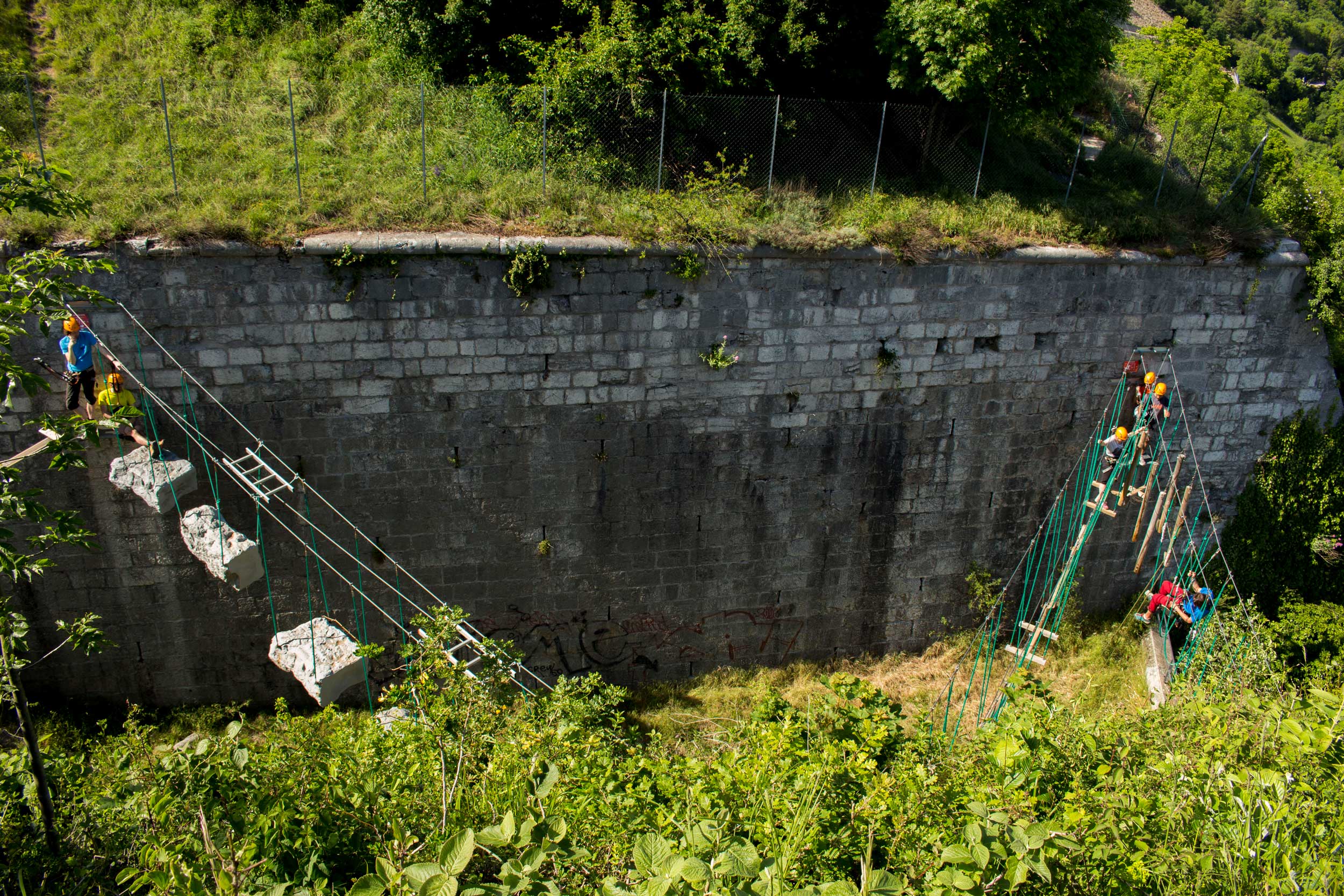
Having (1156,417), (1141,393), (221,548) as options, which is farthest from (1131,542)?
(221,548)

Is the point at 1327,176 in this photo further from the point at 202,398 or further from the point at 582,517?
the point at 202,398

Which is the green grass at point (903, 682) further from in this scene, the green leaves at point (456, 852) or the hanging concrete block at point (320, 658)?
the green leaves at point (456, 852)

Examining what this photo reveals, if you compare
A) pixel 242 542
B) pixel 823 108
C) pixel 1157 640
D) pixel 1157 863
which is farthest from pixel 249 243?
pixel 1157 640

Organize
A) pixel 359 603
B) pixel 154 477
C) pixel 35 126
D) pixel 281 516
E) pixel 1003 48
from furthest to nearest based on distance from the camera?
pixel 1003 48 < pixel 359 603 < pixel 281 516 < pixel 35 126 < pixel 154 477

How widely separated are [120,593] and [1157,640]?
A: 37.5ft

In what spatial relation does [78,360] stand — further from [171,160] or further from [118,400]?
[171,160]

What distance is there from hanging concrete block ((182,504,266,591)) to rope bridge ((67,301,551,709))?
1cm

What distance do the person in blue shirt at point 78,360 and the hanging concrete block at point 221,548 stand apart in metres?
1.22

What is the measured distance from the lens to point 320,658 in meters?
6.84

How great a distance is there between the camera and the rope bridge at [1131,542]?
381 inches

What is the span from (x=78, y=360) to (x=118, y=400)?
1.73ft

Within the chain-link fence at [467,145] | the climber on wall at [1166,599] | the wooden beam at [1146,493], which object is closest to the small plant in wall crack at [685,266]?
the chain-link fence at [467,145]

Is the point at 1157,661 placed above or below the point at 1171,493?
below

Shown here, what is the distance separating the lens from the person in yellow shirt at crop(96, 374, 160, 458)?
703cm
